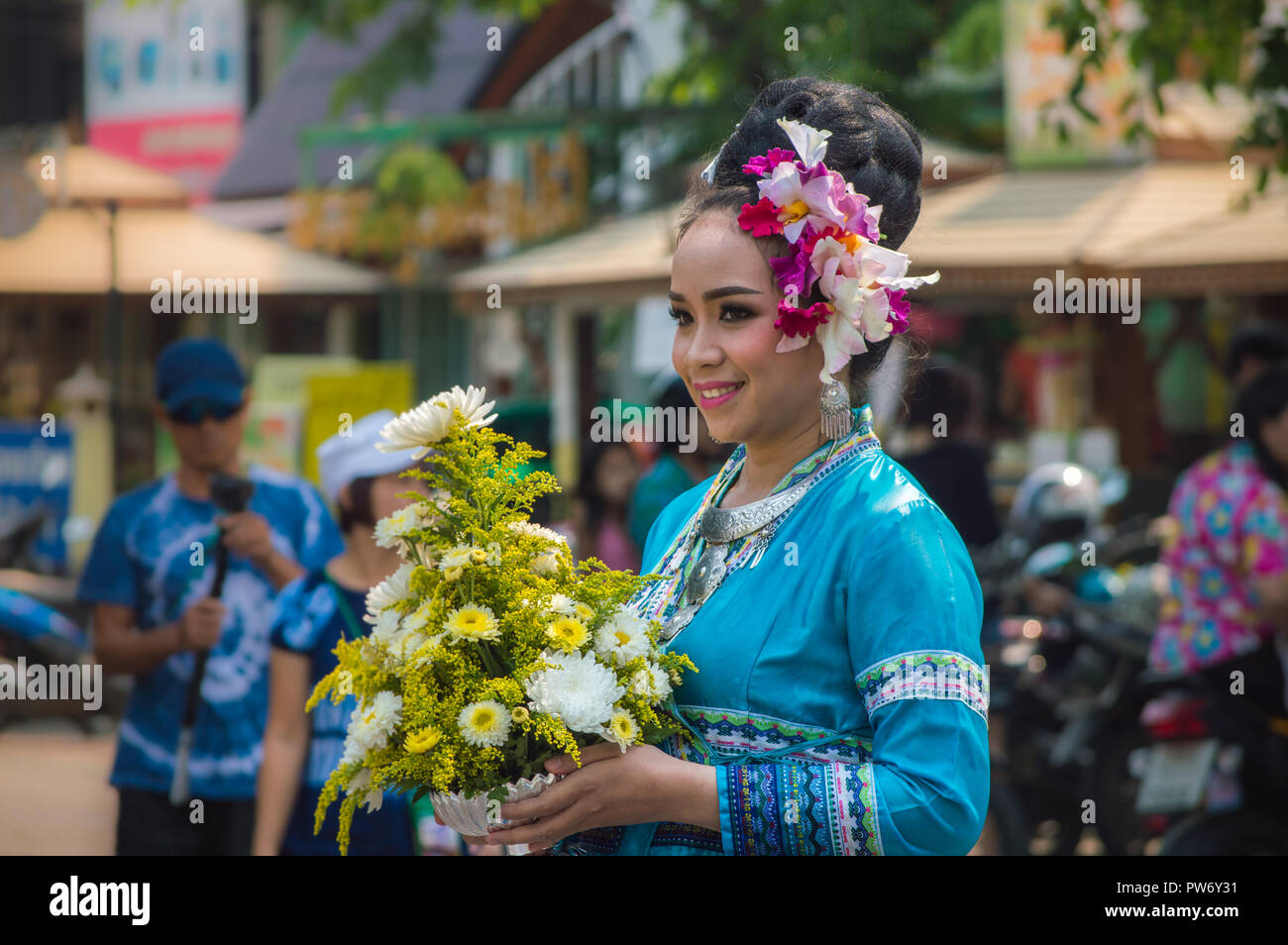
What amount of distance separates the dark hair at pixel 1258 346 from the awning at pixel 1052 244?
517 millimetres

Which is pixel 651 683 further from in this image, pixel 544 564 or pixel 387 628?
pixel 387 628

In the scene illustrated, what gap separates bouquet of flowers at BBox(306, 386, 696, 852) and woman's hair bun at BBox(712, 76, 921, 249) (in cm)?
53

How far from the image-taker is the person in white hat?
3559 millimetres

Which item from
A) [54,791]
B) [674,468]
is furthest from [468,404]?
[54,791]

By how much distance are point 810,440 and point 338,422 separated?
5.80 m

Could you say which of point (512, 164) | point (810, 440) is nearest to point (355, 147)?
point (512, 164)

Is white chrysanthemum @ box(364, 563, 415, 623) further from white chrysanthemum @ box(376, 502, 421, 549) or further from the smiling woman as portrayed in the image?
the smiling woman

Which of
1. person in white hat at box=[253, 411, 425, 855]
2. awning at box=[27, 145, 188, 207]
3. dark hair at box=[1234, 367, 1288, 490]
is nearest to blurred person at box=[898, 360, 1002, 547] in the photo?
dark hair at box=[1234, 367, 1288, 490]

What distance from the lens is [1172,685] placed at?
5.11m

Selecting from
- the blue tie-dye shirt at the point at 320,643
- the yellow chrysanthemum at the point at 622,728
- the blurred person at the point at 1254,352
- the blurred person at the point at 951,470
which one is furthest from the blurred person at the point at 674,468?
the yellow chrysanthemum at the point at 622,728

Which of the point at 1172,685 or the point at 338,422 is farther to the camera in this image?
the point at 338,422

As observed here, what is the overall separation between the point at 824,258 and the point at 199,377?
2.85 meters
